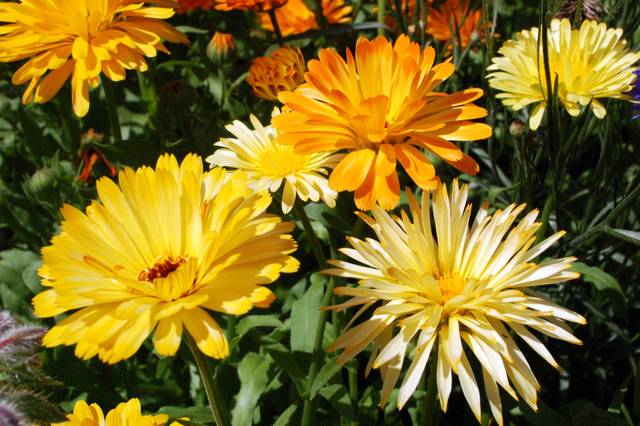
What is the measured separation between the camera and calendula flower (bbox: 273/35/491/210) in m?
1.23

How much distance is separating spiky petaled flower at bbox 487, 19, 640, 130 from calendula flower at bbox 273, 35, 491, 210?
0.31 metres

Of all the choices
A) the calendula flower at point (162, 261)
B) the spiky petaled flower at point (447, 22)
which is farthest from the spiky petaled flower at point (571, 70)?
the spiky petaled flower at point (447, 22)

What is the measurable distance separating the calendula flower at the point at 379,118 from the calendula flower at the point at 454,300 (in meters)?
0.06

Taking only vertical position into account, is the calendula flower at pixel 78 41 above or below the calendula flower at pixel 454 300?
above

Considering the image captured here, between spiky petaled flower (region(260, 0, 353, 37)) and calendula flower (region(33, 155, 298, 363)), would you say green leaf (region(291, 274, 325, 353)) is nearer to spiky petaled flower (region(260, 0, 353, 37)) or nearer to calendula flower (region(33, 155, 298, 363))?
calendula flower (region(33, 155, 298, 363))

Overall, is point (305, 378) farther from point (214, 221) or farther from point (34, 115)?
point (34, 115)

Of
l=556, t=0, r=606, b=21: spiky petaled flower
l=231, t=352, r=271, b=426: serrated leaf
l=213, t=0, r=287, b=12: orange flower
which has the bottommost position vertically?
l=231, t=352, r=271, b=426: serrated leaf

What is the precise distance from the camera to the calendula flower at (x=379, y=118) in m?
1.23

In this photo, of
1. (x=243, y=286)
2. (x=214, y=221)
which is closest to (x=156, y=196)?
(x=214, y=221)

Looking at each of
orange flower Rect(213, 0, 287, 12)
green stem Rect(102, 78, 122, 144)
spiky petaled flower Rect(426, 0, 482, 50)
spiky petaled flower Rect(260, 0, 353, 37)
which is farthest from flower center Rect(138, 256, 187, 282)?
spiky petaled flower Rect(426, 0, 482, 50)

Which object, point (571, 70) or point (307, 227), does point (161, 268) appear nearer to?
point (307, 227)

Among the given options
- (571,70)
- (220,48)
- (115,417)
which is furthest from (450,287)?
(220,48)

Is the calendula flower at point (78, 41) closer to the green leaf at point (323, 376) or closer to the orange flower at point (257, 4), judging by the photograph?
the orange flower at point (257, 4)

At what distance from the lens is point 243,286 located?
1047 millimetres
